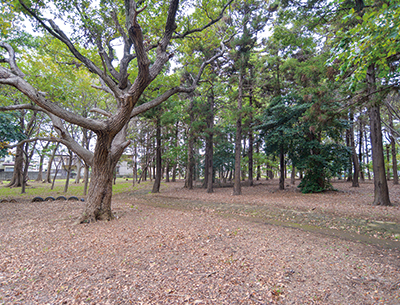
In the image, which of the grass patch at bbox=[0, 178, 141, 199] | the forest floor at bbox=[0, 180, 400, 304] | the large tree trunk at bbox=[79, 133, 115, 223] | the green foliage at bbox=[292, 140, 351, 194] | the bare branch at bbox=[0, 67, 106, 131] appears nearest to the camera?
the forest floor at bbox=[0, 180, 400, 304]

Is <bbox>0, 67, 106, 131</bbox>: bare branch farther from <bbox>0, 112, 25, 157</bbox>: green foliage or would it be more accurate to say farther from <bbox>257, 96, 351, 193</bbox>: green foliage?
<bbox>257, 96, 351, 193</bbox>: green foliage

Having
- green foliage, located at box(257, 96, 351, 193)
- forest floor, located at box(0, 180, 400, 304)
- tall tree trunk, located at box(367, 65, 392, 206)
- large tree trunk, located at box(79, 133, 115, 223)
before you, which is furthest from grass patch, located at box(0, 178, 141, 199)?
tall tree trunk, located at box(367, 65, 392, 206)

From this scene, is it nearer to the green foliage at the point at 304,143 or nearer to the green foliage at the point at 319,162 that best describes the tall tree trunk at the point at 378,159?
the green foliage at the point at 304,143

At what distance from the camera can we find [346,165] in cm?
1088

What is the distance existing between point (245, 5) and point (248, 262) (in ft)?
43.1

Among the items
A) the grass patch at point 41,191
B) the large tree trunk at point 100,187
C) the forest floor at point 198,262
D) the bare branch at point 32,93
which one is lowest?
the grass patch at point 41,191

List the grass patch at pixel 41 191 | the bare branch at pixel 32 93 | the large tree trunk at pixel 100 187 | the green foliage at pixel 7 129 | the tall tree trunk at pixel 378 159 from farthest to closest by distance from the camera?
the grass patch at pixel 41 191
the green foliage at pixel 7 129
the tall tree trunk at pixel 378 159
the large tree trunk at pixel 100 187
the bare branch at pixel 32 93

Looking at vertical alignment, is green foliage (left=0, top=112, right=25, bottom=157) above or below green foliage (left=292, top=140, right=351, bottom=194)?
above

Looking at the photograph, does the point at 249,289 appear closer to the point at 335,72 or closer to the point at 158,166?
the point at 335,72

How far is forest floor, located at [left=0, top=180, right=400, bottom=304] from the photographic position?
2.53 metres

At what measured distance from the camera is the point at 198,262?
3334mm

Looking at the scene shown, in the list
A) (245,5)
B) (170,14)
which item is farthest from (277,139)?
(170,14)

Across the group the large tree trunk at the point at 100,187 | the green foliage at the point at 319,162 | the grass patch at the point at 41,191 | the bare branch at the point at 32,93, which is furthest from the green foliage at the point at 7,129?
the green foliage at the point at 319,162

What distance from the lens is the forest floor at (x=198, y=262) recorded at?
253 centimetres
